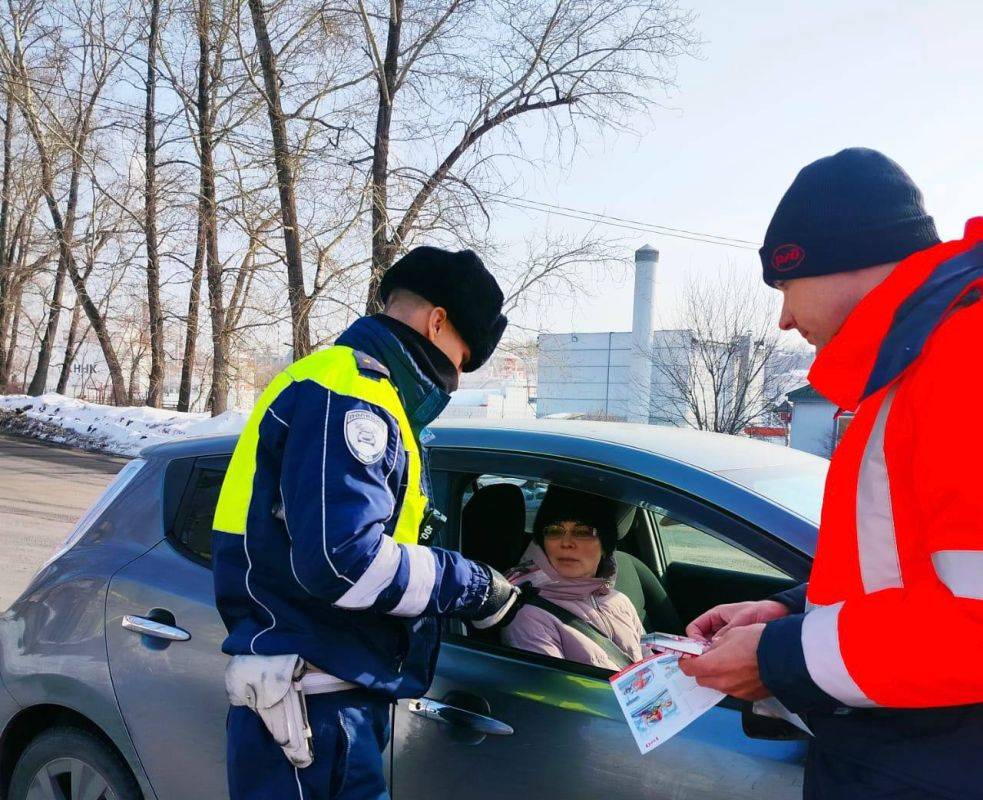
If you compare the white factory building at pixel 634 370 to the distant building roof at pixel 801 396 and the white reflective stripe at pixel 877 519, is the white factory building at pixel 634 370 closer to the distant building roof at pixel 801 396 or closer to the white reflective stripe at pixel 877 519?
the distant building roof at pixel 801 396

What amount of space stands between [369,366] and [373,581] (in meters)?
0.43

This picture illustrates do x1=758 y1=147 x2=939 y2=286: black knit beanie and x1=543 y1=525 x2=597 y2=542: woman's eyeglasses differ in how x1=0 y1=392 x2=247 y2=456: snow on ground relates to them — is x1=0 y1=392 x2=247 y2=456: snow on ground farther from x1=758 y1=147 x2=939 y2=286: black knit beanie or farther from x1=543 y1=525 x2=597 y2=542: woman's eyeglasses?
x1=758 y1=147 x2=939 y2=286: black knit beanie

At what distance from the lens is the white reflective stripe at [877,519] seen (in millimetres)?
1084

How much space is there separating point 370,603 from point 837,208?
105 cm

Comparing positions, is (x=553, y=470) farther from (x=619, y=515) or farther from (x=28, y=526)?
(x=28, y=526)

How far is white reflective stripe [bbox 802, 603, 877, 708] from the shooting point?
1072mm

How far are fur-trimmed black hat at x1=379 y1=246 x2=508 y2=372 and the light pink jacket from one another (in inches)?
30.6

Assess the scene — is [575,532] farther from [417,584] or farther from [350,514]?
[350,514]

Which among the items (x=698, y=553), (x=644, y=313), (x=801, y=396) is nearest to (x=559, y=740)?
(x=698, y=553)

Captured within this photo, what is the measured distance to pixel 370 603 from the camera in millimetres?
1568

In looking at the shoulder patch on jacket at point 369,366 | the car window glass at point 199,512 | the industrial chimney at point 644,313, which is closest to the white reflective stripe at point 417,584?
the shoulder patch on jacket at point 369,366

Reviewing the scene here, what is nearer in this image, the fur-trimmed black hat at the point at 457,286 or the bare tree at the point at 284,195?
the fur-trimmed black hat at the point at 457,286

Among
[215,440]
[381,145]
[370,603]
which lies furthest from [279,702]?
[381,145]

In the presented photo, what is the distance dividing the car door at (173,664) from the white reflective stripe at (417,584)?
2.82 ft
